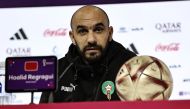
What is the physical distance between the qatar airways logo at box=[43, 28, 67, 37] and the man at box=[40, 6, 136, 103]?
249 millimetres

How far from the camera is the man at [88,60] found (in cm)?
223

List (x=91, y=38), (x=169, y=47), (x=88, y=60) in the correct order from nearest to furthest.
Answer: (x=91, y=38) → (x=88, y=60) → (x=169, y=47)

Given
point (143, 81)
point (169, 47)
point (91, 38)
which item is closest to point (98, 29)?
point (91, 38)

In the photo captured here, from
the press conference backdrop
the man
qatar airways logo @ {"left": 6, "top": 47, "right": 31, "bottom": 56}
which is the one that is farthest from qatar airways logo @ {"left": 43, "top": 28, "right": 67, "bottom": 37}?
the man

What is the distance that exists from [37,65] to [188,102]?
34 cm

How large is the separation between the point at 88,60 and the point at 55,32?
41cm

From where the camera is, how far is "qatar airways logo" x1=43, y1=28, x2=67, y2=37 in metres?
2.70

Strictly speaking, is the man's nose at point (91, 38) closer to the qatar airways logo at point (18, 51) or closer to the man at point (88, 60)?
the man at point (88, 60)

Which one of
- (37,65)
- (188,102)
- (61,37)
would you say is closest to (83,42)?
(61,37)

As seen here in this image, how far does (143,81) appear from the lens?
1.55 meters

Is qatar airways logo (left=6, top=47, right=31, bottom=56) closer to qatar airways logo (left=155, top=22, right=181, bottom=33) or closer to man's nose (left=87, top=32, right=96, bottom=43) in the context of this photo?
man's nose (left=87, top=32, right=96, bottom=43)

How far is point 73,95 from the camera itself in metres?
2.22

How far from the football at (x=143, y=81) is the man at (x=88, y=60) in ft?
1.76

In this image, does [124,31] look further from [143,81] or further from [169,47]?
[143,81]
